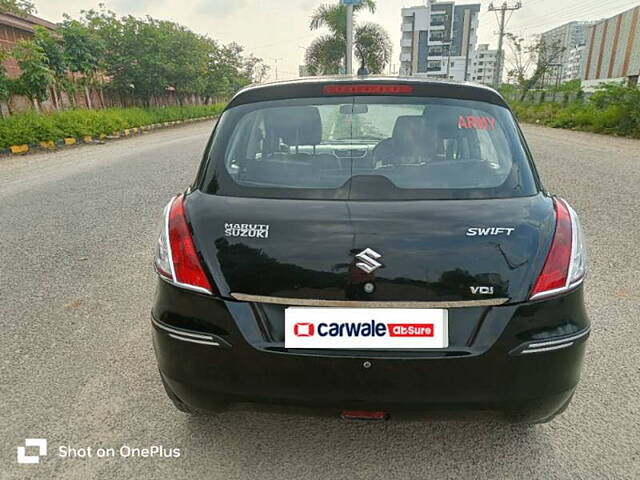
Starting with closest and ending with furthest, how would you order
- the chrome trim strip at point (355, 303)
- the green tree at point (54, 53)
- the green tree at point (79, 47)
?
the chrome trim strip at point (355, 303)
the green tree at point (54, 53)
the green tree at point (79, 47)

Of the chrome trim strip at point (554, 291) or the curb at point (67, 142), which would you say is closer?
the chrome trim strip at point (554, 291)

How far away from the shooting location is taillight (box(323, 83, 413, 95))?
6.71ft

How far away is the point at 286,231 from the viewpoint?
5.62ft

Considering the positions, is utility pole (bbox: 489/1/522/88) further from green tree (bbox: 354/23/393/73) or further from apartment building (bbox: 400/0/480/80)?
apartment building (bbox: 400/0/480/80)

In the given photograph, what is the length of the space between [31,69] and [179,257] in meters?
17.9

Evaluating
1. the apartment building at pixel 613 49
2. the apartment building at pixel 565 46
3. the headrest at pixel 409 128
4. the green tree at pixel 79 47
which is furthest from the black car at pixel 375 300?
the apartment building at pixel 565 46

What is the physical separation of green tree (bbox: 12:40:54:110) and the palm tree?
16790 mm

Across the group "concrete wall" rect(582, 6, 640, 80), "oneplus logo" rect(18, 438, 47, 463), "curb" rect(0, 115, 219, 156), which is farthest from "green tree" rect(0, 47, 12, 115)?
"concrete wall" rect(582, 6, 640, 80)

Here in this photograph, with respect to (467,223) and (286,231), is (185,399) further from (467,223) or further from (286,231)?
(467,223)

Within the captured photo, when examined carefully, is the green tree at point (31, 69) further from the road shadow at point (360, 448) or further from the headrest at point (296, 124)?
the road shadow at point (360, 448)

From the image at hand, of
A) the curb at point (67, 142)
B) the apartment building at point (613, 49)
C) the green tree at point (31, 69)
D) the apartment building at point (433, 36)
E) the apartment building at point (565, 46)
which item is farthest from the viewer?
the apartment building at point (433, 36)

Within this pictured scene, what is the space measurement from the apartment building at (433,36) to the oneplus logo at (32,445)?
8625 cm

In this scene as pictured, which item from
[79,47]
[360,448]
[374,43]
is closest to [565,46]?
[374,43]

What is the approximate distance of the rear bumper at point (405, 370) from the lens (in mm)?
1627
